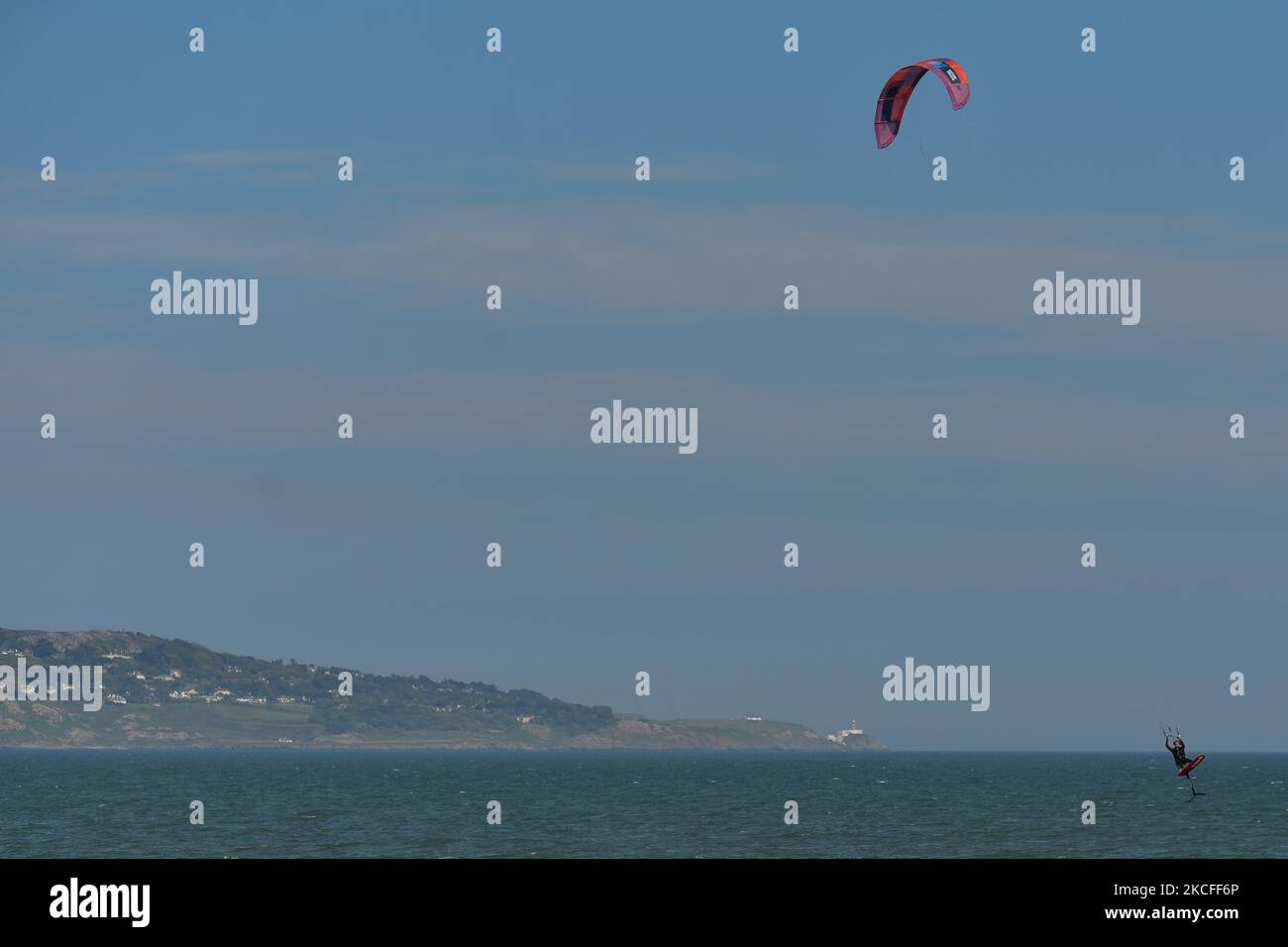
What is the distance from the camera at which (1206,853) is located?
72375mm

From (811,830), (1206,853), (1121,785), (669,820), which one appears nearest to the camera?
(1206,853)

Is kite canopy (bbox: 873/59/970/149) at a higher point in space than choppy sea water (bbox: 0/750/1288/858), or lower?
higher

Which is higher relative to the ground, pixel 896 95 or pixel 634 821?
pixel 896 95

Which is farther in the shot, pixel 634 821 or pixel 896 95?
pixel 634 821

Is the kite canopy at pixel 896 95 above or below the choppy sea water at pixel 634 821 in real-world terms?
above

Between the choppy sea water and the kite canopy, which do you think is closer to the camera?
the kite canopy

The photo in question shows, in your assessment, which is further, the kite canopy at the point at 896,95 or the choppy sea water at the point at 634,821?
the choppy sea water at the point at 634,821
